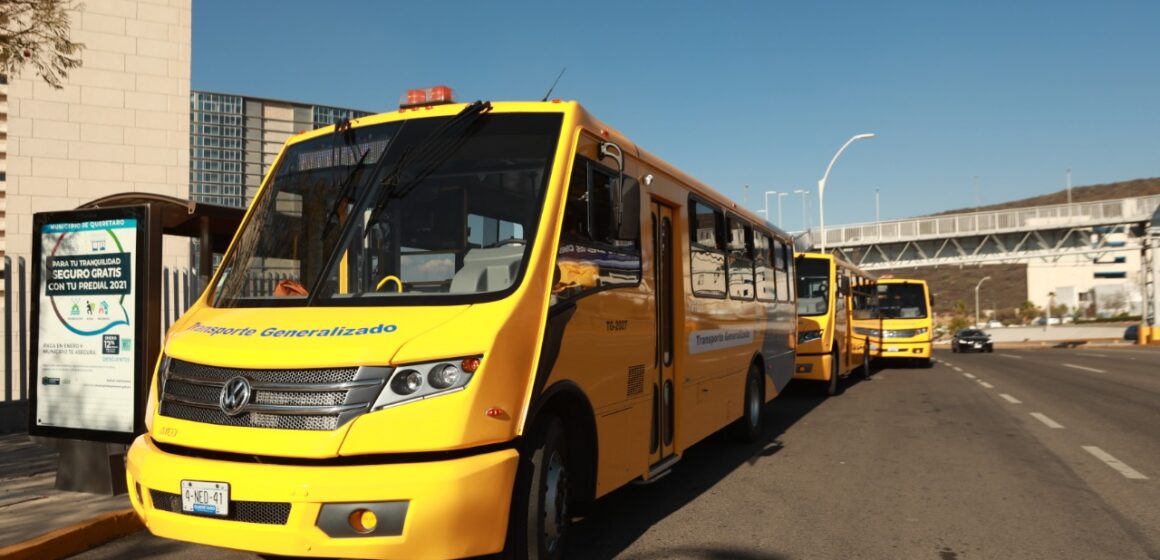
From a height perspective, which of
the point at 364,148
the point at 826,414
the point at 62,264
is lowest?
the point at 826,414

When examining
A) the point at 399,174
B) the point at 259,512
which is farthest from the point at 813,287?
the point at 259,512

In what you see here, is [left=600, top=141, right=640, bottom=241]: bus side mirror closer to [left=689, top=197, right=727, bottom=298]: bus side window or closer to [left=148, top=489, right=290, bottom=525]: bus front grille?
[left=689, top=197, right=727, bottom=298]: bus side window

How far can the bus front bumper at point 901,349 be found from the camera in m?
24.1

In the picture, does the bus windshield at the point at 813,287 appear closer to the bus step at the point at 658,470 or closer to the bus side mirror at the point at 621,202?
the bus step at the point at 658,470

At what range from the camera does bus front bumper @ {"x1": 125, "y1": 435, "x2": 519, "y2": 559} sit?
145 inches

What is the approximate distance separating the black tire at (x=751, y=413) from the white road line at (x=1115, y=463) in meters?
3.44

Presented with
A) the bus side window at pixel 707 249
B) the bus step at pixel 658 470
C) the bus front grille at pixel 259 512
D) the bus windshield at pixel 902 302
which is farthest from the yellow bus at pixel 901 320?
the bus front grille at pixel 259 512

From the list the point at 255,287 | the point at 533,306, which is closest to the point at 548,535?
the point at 533,306

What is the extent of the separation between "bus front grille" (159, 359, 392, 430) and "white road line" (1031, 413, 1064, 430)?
33.5ft

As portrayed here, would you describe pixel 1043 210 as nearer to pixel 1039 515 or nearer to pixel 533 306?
pixel 1039 515

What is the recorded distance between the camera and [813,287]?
52.8 feet

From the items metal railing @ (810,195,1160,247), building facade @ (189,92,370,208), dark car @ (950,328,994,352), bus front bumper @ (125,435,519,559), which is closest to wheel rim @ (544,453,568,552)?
bus front bumper @ (125,435,519,559)

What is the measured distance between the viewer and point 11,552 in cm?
487

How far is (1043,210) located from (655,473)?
170 ft
